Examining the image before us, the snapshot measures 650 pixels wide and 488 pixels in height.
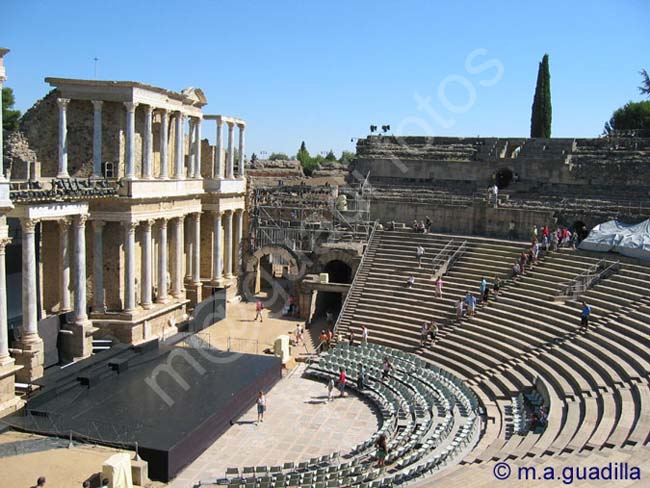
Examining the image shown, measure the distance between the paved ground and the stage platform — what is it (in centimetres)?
38

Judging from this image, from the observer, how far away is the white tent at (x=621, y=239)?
26.2 meters

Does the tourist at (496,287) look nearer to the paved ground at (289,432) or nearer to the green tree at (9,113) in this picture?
the paved ground at (289,432)

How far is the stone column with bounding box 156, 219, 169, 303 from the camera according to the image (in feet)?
89.9

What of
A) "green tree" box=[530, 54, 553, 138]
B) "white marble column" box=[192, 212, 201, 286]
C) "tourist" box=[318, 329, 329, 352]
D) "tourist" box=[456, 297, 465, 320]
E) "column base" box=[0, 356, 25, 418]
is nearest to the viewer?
"column base" box=[0, 356, 25, 418]

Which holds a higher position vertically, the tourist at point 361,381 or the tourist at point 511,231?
the tourist at point 511,231

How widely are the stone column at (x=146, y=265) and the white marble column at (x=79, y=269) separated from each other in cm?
301

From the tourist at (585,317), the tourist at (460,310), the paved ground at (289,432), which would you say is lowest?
the paved ground at (289,432)

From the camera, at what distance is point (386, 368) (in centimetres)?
2323

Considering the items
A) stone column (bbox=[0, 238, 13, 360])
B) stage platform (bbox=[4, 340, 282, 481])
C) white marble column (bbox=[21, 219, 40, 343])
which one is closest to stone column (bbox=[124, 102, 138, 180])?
white marble column (bbox=[21, 219, 40, 343])

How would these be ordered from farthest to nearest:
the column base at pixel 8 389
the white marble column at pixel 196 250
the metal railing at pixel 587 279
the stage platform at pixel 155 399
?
the white marble column at pixel 196 250 → the metal railing at pixel 587 279 → the column base at pixel 8 389 → the stage platform at pixel 155 399

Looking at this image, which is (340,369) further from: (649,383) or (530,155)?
(530,155)

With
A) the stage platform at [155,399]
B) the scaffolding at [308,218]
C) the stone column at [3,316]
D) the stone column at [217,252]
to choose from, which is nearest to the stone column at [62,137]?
the stone column at [3,316]

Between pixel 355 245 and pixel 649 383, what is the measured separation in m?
16.4

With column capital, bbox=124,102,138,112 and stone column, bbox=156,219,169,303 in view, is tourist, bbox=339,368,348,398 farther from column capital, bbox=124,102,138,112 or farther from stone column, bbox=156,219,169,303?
column capital, bbox=124,102,138,112
